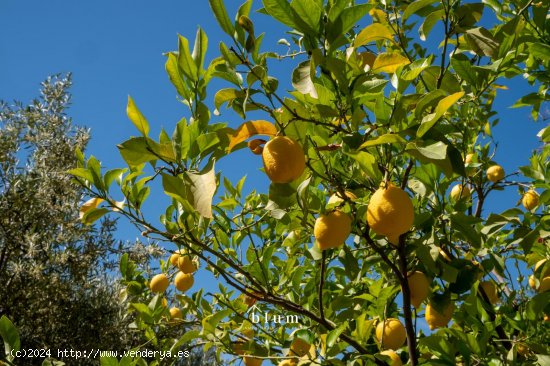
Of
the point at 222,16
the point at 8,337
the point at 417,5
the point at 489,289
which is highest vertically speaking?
the point at 417,5

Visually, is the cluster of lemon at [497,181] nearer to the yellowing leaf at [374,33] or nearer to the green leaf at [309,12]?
the yellowing leaf at [374,33]

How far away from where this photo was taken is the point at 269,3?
3.24ft

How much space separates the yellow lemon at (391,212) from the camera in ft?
3.42

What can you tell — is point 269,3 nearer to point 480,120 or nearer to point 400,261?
point 400,261

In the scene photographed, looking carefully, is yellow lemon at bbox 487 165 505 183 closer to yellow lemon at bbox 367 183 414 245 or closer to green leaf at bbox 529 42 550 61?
green leaf at bbox 529 42 550 61

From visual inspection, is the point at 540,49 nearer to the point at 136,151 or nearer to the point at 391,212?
the point at 391,212

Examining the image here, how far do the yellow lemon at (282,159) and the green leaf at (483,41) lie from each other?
605 mm

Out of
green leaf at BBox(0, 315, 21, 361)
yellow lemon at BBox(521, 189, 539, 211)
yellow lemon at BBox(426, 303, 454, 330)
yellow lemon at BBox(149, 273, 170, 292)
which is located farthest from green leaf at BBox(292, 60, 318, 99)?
yellow lemon at BBox(521, 189, 539, 211)

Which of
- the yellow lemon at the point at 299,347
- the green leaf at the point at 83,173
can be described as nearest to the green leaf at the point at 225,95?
the green leaf at the point at 83,173

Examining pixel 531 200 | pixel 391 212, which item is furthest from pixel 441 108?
→ pixel 531 200

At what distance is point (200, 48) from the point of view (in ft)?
3.71

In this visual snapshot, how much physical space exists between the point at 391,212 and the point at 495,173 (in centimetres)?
194

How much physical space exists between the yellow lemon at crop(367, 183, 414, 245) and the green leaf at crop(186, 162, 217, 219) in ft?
1.31

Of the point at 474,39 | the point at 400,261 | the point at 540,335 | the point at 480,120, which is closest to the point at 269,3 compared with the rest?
the point at 474,39
